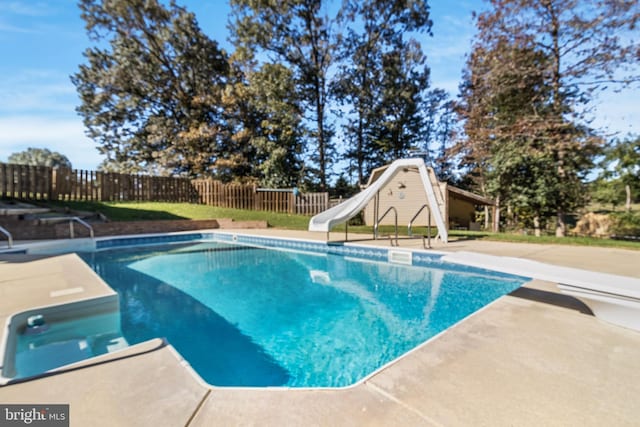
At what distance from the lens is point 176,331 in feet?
11.9

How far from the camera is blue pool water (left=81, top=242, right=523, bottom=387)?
9.71 feet

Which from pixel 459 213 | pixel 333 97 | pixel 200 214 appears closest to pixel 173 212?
pixel 200 214

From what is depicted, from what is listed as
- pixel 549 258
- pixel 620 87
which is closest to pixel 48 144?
pixel 549 258

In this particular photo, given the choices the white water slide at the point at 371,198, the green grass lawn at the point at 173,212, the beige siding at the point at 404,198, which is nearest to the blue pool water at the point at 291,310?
the white water slide at the point at 371,198

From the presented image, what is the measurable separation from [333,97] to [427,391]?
→ 19.3 metres

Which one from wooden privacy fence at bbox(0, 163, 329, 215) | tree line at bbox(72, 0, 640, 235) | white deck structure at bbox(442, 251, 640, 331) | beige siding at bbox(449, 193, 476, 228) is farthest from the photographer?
beige siding at bbox(449, 193, 476, 228)

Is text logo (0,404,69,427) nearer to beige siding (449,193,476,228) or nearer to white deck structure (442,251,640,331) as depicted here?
white deck structure (442,251,640,331)

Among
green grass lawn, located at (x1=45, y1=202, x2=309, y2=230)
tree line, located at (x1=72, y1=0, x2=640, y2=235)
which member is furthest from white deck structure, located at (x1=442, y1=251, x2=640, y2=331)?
green grass lawn, located at (x1=45, y1=202, x2=309, y2=230)

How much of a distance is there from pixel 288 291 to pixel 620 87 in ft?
45.7

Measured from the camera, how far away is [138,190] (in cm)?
1453

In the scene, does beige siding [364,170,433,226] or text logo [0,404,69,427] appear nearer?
text logo [0,404,69,427]

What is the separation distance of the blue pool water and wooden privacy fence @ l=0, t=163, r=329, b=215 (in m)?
7.16

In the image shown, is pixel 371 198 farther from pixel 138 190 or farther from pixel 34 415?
pixel 138 190

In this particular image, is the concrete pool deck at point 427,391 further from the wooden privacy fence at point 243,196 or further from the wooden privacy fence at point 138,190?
the wooden privacy fence at point 243,196
